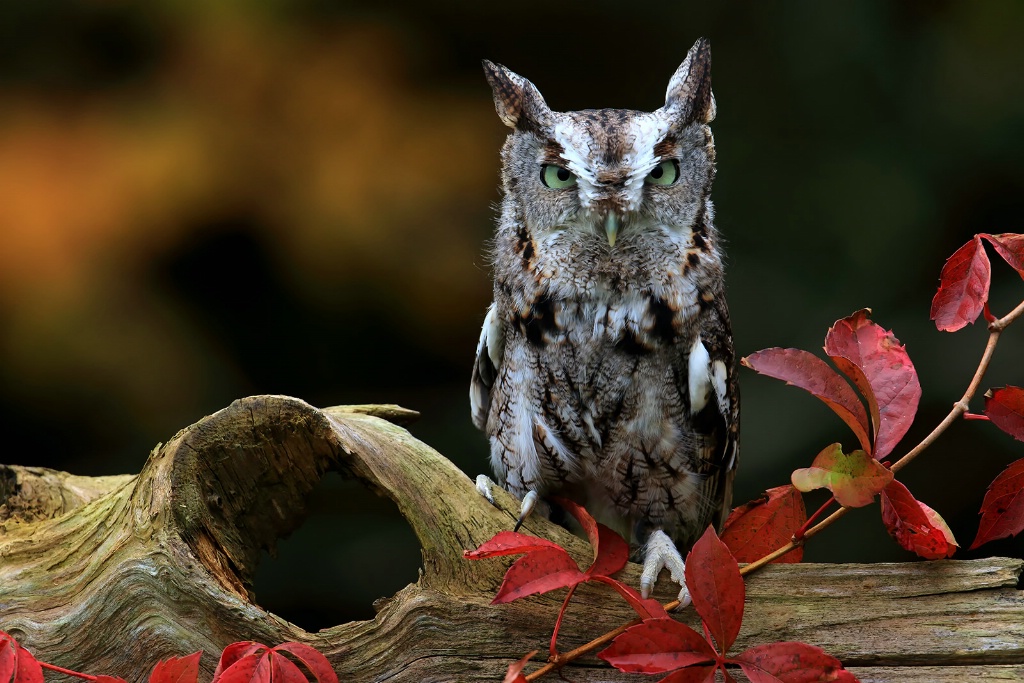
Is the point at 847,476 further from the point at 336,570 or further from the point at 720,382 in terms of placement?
the point at 336,570

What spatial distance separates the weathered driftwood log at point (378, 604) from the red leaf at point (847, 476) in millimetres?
258

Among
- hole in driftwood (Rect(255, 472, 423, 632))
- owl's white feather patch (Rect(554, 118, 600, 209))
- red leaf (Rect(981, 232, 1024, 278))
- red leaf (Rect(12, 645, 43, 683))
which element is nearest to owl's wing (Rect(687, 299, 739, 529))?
owl's white feather patch (Rect(554, 118, 600, 209))

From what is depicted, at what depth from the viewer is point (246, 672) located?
34.8 inches

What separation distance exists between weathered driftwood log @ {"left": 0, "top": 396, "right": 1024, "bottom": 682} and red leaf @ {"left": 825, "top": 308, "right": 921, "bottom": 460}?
26 centimetres

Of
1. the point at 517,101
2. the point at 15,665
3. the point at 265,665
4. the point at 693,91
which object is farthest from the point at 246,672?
the point at 693,91

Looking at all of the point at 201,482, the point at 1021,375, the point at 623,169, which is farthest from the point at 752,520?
the point at 1021,375

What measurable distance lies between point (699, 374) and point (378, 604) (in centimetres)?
60

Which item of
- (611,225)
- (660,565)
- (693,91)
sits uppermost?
(693,91)

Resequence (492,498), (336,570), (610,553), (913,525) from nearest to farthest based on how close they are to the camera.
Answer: (913,525), (610,553), (492,498), (336,570)

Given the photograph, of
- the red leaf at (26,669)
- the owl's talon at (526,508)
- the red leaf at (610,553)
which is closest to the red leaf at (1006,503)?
the red leaf at (610,553)

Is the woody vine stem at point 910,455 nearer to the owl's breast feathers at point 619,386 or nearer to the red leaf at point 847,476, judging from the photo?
the red leaf at point 847,476

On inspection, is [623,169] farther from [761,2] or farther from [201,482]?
[761,2]

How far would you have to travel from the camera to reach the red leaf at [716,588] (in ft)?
3.02

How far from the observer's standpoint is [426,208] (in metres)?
2.63
